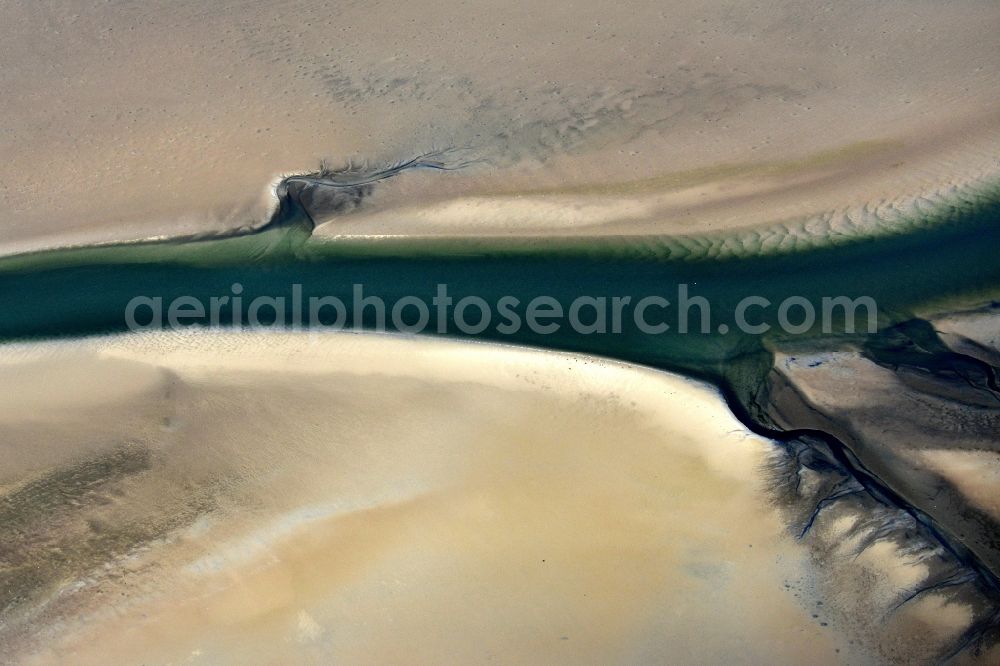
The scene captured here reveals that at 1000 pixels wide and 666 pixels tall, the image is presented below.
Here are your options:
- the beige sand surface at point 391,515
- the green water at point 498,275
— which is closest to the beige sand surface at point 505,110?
the green water at point 498,275

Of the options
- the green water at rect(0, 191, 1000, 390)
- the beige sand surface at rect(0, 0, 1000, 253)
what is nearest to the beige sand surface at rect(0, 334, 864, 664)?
the green water at rect(0, 191, 1000, 390)

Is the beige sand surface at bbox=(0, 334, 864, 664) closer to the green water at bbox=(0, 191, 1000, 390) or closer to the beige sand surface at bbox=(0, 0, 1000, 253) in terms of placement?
the green water at bbox=(0, 191, 1000, 390)

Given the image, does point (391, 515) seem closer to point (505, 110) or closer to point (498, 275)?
point (498, 275)

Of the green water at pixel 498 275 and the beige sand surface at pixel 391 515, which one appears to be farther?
the green water at pixel 498 275

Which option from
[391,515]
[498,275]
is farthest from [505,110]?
[391,515]

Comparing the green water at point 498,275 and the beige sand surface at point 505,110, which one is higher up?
the beige sand surface at point 505,110

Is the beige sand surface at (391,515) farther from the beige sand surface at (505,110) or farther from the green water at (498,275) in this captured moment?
the beige sand surface at (505,110)

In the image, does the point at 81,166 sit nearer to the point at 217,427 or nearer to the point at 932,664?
the point at 217,427
